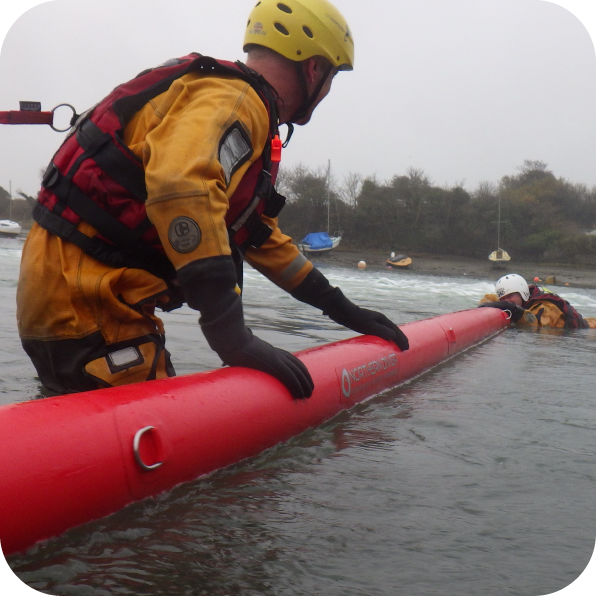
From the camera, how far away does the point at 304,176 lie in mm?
36625

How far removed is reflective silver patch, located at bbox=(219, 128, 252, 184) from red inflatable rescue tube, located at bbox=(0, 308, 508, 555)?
699mm

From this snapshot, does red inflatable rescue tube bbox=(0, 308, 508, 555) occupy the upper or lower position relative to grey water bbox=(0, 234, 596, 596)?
upper

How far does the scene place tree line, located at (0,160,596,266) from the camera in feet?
110

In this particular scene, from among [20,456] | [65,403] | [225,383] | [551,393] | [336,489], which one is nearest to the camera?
[20,456]

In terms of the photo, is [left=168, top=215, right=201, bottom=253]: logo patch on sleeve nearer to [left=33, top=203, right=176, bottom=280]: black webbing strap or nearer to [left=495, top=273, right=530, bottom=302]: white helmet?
[left=33, top=203, right=176, bottom=280]: black webbing strap

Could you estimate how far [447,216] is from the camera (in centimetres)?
3678

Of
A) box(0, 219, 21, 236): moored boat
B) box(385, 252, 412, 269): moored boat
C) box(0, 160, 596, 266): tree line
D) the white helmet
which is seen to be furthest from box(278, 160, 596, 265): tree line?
the white helmet

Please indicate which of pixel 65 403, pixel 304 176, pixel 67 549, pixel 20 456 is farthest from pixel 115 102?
pixel 304 176

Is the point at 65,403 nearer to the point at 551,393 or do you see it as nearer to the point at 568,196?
the point at 551,393

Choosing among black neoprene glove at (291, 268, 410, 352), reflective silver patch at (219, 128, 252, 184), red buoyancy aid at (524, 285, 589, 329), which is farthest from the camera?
red buoyancy aid at (524, 285, 589, 329)

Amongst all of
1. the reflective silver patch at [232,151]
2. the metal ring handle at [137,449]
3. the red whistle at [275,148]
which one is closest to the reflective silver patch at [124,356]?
the metal ring handle at [137,449]

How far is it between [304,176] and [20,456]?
35827 mm

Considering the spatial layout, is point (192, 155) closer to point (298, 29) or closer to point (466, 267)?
point (298, 29)

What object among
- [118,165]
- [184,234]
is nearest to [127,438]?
[184,234]
